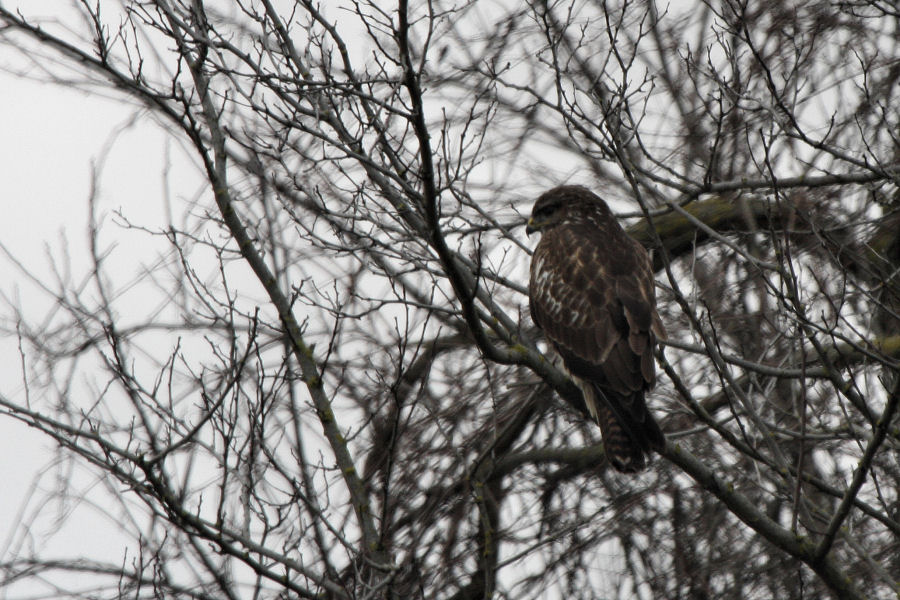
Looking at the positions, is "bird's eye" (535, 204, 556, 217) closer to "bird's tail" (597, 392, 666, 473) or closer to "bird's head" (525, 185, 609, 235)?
"bird's head" (525, 185, 609, 235)

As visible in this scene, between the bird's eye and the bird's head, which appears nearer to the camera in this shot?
the bird's head

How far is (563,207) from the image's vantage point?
20.7 ft

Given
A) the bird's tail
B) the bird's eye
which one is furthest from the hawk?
the bird's eye

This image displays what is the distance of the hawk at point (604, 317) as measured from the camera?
4.92 m

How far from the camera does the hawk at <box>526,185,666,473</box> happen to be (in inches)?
194

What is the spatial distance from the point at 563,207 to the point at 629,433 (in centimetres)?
184

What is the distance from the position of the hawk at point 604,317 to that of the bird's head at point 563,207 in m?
0.01

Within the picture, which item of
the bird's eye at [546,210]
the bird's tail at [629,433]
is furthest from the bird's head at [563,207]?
the bird's tail at [629,433]

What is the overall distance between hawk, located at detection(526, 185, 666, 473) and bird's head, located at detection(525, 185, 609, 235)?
11 mm

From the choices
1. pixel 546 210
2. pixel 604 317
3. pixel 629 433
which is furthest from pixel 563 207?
pixel 629 433

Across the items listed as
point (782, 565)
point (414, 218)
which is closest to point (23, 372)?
point (414, 218)

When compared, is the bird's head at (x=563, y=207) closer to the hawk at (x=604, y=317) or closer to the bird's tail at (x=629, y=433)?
the hawk at (x=604, y=317)

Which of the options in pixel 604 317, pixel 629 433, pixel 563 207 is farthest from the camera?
pixel 563 207

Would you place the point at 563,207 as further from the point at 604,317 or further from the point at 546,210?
the point at 604,317
